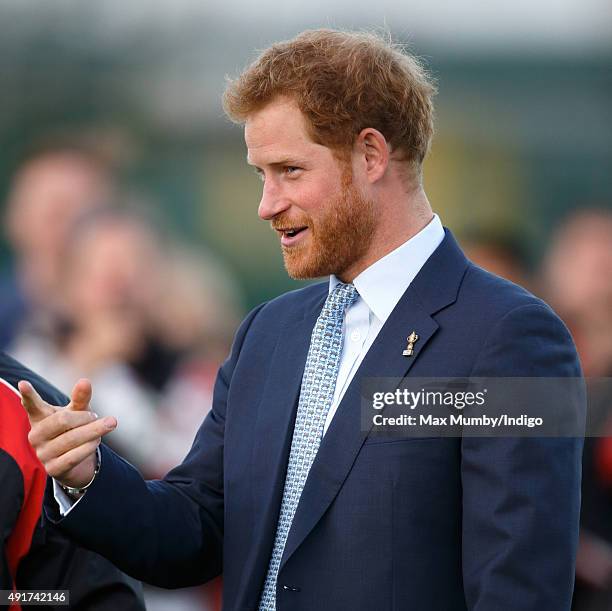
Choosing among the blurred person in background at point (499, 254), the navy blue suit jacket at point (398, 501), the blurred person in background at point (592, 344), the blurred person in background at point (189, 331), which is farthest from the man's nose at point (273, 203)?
the blurred person in background at point (499, 254)

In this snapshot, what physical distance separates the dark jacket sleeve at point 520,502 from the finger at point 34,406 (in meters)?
0.77

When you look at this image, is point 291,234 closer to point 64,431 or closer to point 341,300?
point 341,300

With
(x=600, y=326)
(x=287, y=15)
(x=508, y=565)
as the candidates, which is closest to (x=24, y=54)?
(x=287, y=15)

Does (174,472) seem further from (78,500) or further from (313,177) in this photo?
(313,177)

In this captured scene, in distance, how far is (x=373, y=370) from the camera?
2.43 metres

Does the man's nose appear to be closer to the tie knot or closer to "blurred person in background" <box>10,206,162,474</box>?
the tie knot

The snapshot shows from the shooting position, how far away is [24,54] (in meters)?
6.64

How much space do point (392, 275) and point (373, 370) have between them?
22cm

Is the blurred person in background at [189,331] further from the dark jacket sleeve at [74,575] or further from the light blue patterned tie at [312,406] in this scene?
the light blue patterned tie at [312,406]

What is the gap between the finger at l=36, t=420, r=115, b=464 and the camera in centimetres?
227

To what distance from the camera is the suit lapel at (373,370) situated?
2.37m

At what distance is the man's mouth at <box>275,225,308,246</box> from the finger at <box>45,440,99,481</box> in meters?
0.58

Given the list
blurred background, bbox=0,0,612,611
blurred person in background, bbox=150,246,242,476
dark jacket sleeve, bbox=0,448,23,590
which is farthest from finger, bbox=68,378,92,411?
blurred background, bbox=0,0,612,611

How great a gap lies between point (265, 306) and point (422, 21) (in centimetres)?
451
